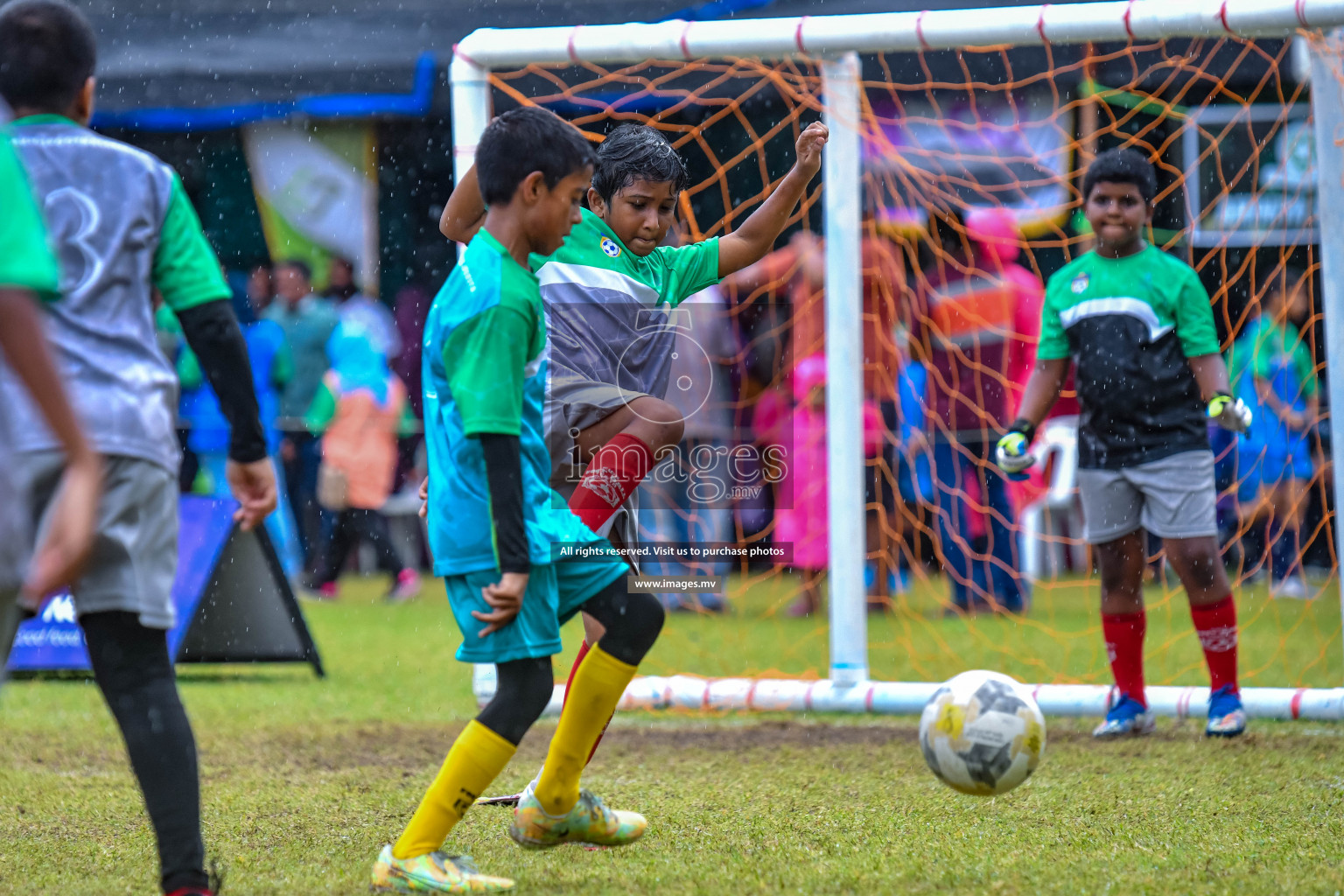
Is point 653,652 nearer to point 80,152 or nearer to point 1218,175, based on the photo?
point 1218,175

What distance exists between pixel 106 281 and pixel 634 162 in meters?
1.48

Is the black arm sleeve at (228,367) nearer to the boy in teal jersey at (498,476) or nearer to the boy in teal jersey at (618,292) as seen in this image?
the boy in teal jersey at (498,476)

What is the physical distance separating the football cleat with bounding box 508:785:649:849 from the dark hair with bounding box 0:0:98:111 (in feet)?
5.47

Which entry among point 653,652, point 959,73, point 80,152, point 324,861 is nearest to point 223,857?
point 324,861

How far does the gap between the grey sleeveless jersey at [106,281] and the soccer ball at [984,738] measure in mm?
1749

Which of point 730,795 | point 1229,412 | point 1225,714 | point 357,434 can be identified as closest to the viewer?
point 730,795

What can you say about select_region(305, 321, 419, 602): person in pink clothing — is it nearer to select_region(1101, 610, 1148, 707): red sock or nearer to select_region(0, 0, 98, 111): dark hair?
select_region(1101, 610, 1148, 707): red sock

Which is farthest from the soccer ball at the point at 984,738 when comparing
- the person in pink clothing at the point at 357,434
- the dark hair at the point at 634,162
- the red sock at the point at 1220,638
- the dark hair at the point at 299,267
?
the dark hair at the point at 299,267

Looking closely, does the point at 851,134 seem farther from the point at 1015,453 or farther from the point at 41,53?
the point at 41,53

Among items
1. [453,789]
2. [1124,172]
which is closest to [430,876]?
[453,789]

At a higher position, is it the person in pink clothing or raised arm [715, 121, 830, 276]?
raised arm [715, 121, 830, 276]

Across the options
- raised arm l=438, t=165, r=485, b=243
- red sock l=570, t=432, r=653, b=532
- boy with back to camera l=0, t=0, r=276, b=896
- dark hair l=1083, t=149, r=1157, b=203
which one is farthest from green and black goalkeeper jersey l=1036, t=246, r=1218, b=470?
boy with back to camera l=0, t=0, r=276, b=896

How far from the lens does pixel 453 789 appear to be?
2832 mm

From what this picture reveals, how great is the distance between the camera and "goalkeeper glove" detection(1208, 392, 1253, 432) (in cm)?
449
